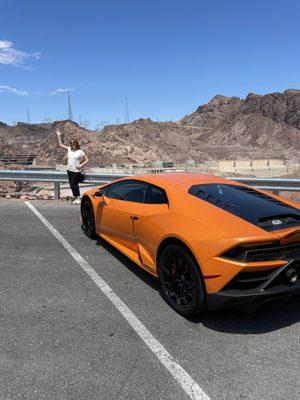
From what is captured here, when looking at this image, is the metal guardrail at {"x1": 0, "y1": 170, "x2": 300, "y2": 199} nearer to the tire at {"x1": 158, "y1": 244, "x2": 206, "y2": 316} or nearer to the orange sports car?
the orange sports car

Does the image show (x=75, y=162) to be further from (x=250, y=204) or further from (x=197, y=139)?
(x=197, y=139)

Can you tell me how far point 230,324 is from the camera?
4156 millimetres

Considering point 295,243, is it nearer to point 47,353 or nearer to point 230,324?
point 230,324

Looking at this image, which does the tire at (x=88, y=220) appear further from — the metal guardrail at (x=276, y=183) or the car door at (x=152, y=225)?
the metal guardrail at (x=276, y=183)

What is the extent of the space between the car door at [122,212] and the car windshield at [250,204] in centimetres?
78

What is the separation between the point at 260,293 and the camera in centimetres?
373

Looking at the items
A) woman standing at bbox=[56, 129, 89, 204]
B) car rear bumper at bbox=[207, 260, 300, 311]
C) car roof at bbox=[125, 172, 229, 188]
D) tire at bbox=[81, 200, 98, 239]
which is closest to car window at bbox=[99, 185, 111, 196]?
tire at bbox=[81, 200, 98, 239]

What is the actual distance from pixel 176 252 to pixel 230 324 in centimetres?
83

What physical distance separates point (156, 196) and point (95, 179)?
6.71 metres

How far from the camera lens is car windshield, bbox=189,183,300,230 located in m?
4.15

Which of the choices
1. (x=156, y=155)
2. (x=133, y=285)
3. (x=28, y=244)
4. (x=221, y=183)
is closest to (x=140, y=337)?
(x=133, y=285)

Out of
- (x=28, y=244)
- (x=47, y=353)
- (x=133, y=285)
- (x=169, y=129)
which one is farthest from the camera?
(x=169, y=129)

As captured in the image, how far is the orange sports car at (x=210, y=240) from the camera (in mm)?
3793

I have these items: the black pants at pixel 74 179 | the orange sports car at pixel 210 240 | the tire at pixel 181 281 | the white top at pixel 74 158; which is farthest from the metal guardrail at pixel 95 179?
the tire at pixel 181 281
